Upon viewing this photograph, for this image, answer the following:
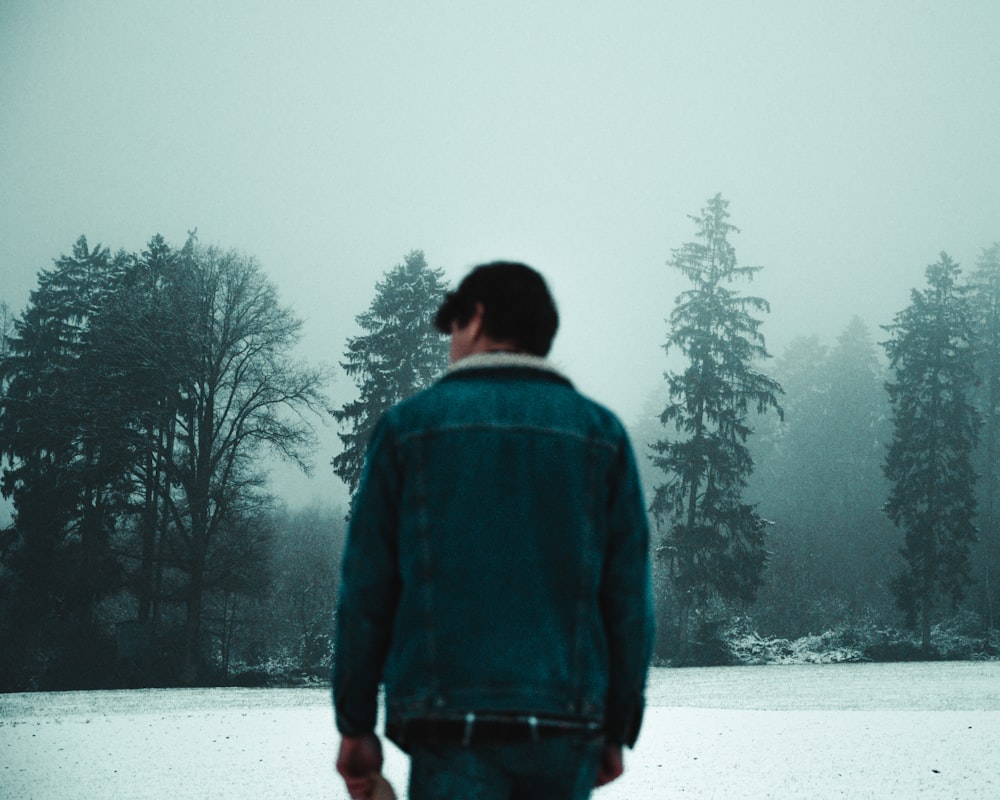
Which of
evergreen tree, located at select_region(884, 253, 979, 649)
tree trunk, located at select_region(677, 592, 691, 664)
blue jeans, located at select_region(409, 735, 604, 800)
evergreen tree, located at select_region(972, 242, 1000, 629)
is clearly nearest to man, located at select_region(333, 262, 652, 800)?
blue jeans, located at select_region(409, 735, 604, 800)

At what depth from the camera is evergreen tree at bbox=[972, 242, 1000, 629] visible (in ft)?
119

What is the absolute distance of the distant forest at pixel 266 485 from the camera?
2602 centimetres

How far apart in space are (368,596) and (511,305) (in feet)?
2.73

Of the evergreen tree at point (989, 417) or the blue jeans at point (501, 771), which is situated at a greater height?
the evergreen tree at point (989, 417)

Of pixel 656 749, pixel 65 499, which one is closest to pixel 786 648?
pixel 65 499

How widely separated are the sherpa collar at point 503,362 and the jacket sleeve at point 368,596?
261 millimetres

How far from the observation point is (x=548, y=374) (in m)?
2.29

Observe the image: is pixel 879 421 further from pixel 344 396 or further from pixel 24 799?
pixel 24 799

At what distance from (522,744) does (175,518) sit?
25.4m

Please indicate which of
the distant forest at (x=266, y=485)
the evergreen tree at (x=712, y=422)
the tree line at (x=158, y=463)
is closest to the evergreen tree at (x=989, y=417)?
the distant forest at (x=266, y=485)

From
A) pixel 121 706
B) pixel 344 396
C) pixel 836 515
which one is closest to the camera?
pixel 121 706

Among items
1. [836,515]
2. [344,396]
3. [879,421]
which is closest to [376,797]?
[344,396]

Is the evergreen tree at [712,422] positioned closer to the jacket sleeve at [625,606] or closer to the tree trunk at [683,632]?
the tree trunk at [683,632]

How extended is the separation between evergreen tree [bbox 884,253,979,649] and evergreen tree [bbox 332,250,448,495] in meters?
18.6
